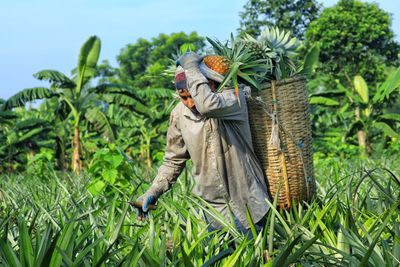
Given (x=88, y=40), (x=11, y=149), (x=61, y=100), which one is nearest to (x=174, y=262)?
(x=88, y=40)

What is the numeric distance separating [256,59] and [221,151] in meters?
0.56

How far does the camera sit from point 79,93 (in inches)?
572

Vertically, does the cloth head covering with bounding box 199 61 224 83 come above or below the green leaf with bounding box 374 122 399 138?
above

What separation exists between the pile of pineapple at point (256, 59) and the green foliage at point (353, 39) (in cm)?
2477

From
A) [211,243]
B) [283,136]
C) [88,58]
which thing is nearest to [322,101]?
[88,58]

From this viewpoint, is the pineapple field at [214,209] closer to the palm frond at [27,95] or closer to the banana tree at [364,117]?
the palm frond at [27,95]

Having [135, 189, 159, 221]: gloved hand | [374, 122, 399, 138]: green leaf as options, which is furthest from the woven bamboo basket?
[374, 122, 399, 138]: green leaf

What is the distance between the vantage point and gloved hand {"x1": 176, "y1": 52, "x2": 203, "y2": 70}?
361 cm

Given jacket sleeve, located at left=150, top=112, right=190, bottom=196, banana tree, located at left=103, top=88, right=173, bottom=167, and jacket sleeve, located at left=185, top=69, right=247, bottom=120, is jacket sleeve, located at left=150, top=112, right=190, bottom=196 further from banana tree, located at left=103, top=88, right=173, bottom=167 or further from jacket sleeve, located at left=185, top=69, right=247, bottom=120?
banana tree, located at left=103, top=88, right=173, bottom=167

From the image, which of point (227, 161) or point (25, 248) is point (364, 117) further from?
point (25, 248)

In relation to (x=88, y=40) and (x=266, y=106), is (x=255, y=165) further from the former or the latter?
(x=88, y=40)

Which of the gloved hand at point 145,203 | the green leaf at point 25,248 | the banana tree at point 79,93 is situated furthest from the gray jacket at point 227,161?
the banana tree at point 79,93

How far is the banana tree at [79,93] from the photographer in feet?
45.4

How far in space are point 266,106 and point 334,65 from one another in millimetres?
25522
